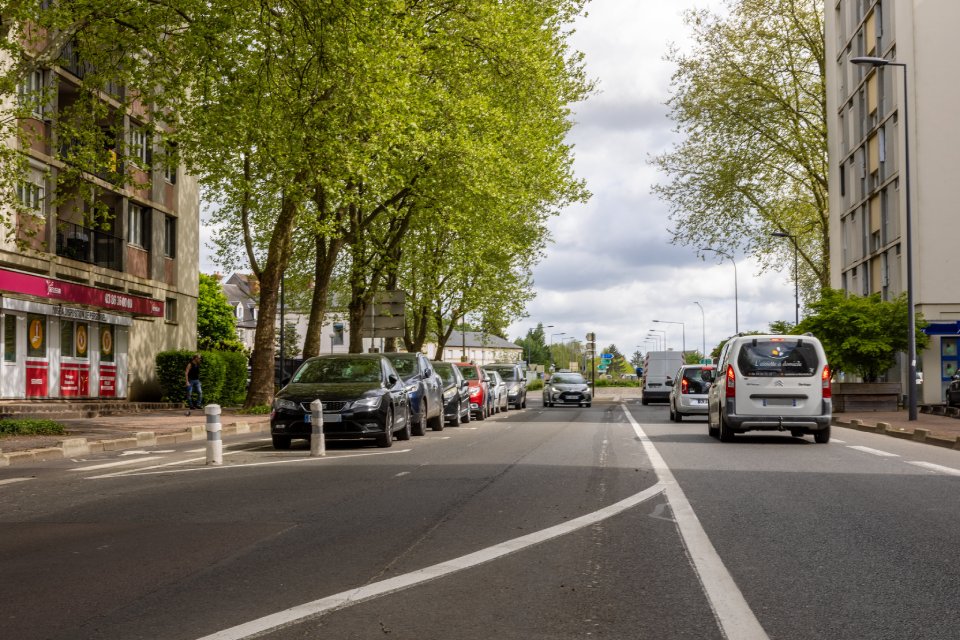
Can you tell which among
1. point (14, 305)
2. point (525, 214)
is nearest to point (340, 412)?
point (14, 305)

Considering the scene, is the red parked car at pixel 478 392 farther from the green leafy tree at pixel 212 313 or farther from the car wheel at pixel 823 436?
the green leafy tree at pixel 212 313

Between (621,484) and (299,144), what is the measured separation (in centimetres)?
1378

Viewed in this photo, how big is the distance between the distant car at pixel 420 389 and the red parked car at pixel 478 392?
272 inches

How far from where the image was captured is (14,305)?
91.6 feet

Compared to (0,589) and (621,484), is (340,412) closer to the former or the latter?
(621,484)

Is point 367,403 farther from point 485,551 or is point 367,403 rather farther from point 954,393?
point 954,393

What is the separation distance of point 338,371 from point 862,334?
67.4 ft

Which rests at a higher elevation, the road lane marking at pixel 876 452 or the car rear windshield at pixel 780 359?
the car rear windshield at pixel 780 359

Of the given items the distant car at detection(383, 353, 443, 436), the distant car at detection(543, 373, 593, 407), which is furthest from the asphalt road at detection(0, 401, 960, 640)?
the distant car at detection(543, 373, 593, 407)

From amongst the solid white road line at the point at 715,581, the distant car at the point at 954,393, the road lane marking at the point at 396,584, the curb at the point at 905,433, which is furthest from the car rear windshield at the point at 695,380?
the road lane marking at the point at 396,584

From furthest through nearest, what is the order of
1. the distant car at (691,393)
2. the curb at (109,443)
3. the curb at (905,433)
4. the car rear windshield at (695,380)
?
the car rear windshield at (695,380), the distant car at (691,393), the curb at (905,433), the curb at (109,443)

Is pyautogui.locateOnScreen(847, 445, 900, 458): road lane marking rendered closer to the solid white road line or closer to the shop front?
the solid white road line

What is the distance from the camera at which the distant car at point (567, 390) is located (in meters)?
44.4

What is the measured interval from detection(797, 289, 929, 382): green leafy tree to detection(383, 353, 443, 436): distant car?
15.1m
